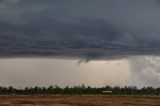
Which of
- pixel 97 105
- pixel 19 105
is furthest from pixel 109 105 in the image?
pixel 19 105

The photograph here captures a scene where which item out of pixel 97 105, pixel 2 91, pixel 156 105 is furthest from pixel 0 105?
pixel 2 91

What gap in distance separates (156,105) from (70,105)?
20398mm

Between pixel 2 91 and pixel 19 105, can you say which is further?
pixel 2 91

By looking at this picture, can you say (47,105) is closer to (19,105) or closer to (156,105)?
(19,105)

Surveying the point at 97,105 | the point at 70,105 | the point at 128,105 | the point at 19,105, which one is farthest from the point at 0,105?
the point at 128,105

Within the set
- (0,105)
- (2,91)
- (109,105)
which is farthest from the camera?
(2,91)

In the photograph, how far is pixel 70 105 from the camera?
90.5m

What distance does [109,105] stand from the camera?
92562 mm

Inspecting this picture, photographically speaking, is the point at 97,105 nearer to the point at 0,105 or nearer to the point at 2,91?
the point at 0,105

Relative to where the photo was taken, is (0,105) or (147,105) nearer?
(0,105)

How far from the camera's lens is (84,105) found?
89562 millimetres

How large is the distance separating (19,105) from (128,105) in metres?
24.1

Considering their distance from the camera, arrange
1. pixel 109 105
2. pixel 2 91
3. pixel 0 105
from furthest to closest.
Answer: pixel 2 91 < pixel 109 105 < pixel 0 105

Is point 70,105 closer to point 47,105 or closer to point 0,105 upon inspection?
point 47,105
